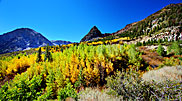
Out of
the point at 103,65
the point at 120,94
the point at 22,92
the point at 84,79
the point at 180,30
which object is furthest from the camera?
A: the point at 180,30

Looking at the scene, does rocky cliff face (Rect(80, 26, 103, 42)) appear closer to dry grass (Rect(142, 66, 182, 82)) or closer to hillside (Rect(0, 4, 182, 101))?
hillside (Rect(0, 4, 182, 101))

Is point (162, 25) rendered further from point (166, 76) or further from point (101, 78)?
point (166, 76)

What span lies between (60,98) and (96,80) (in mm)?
6542

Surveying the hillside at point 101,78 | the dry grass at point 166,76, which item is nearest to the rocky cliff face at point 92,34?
the hillside at point 101,78

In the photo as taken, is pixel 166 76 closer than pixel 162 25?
Yes

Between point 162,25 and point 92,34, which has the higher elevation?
point 92,34

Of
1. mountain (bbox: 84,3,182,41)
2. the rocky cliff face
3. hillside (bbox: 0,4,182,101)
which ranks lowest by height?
hillside (bbox: 0,4,182,101)

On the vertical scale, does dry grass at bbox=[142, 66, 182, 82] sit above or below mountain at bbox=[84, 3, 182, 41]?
below

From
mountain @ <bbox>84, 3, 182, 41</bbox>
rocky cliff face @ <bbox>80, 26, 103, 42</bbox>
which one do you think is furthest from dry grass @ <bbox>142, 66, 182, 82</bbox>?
rocky cliff face @ <bbox>80, 26, 103, 42</bbox>

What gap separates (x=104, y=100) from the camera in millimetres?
2594

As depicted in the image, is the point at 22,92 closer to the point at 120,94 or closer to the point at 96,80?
the point at 120,94

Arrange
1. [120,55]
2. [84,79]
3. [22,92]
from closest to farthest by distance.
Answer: [22,92] → [84,79] → [120,55]

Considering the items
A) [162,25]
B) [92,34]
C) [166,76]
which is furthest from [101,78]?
[92,34]

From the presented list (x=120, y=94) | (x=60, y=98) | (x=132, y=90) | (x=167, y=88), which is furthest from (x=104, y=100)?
(x=60, y=98)
